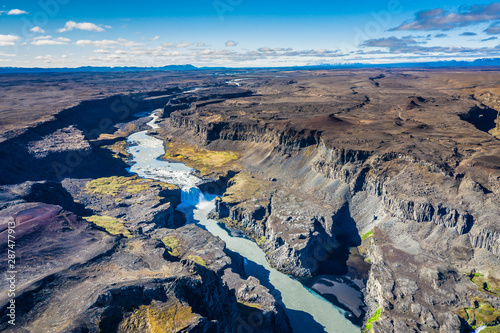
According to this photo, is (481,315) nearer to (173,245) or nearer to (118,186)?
(173,245)

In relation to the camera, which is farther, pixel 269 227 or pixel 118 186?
pixel 118 186

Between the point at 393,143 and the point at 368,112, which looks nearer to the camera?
the point at 393,143

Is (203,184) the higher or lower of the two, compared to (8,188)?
lower

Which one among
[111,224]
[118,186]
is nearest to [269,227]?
[111,224]

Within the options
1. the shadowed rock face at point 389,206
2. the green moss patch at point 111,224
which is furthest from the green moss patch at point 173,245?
the shadowed rock face at point 389,206

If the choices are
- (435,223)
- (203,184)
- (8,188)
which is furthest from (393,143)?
(8,188)

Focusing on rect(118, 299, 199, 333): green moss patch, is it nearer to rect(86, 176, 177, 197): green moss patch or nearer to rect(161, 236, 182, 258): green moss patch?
rect(161, 236, 182, 258): green moss patch

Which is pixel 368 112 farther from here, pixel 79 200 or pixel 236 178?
pixel 79 200
